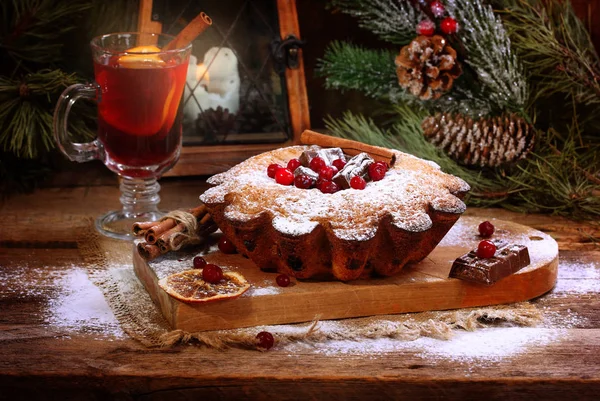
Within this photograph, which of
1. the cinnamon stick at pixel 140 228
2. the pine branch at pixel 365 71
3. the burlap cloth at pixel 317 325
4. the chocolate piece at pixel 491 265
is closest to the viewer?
the burlap cloth at pixel 317 325

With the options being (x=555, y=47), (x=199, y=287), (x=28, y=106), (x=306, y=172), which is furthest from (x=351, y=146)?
(x=28, y=106)

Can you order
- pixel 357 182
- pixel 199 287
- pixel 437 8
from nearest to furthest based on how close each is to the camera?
pixel 199 287
pixel 357 182
pixel 437 8

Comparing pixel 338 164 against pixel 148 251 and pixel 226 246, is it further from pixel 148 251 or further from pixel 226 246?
pixel 148 251

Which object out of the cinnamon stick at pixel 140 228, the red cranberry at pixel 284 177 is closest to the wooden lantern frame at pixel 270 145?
the cinnamon stick at pixel 140 228

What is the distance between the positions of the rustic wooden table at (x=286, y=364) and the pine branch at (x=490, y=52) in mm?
730

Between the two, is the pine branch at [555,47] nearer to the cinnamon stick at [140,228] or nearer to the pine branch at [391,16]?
the pine branch at [391,16]

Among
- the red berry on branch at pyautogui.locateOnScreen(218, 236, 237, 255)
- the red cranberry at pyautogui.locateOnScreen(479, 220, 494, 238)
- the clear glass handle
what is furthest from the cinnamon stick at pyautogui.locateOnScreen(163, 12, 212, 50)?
the red cranberry at pyautogui.locateOnScreen(479, 220, 494, 238)

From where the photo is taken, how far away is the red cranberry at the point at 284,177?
5.90 feet

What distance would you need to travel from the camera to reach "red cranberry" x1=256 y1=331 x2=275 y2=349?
1562mm

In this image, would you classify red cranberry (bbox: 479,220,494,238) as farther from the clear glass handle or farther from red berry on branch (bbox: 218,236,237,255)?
the clear glass handle

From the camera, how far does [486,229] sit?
6.44 ft

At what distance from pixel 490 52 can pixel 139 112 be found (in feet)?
3.19

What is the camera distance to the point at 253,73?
2.48 metres

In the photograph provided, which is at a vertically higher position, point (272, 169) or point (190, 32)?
point (190, 32)
